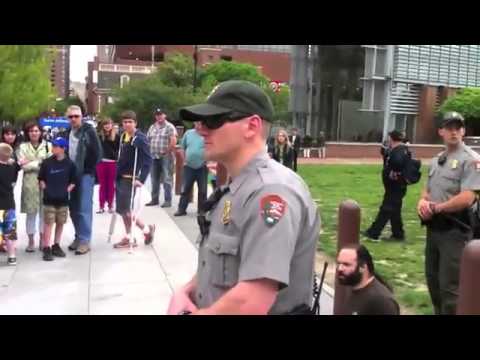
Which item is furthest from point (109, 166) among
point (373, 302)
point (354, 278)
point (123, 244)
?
point (373, 302)

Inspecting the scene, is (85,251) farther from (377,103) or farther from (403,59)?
(403,59)

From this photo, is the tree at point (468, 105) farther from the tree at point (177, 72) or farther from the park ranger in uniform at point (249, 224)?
the park ranger in uniform at point (249, 224)

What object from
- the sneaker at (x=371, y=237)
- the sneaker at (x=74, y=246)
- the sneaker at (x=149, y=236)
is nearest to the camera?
the sneaker at (x=74, y=246)

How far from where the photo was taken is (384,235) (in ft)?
30.6

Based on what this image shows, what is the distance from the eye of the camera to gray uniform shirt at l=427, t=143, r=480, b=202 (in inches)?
172

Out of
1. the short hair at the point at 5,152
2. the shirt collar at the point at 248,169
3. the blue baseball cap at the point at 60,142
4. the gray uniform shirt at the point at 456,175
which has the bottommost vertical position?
the short hair at the point at 5,152

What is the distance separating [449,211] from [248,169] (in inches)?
119

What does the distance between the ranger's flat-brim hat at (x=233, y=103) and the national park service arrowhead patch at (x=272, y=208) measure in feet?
1.05

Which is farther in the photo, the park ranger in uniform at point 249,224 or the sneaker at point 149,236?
the sneaker at point 149,236

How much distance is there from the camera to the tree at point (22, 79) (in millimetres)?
30359

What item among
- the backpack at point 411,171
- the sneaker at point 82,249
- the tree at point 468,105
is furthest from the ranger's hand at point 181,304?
the tree at point 468,105
